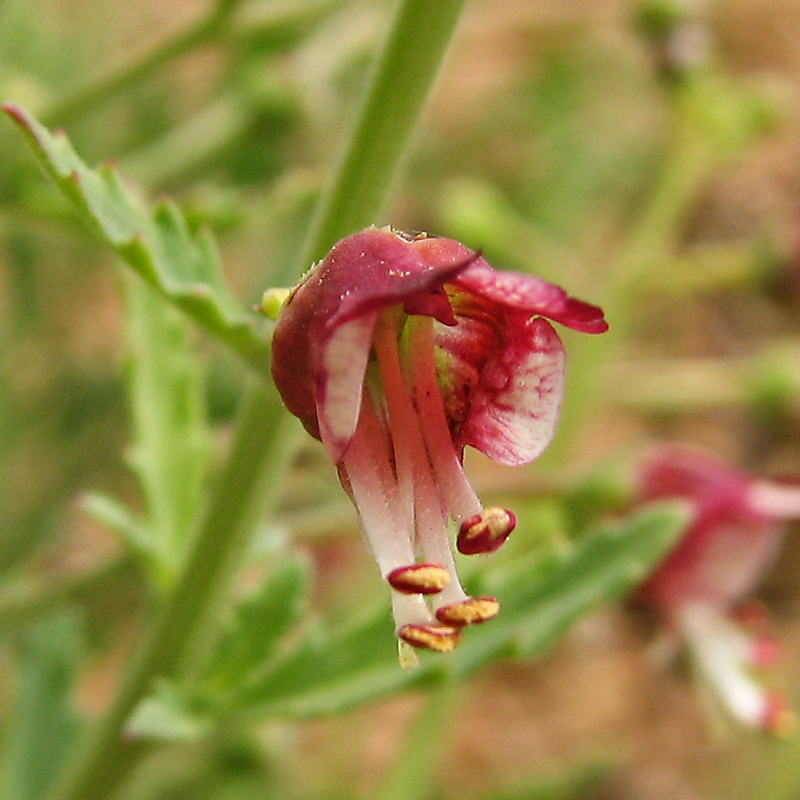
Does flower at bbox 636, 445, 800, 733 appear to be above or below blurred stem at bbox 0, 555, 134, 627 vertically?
below

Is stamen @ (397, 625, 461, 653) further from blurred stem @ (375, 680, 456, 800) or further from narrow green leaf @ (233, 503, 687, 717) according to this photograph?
blurred stem @ (375, 680, 456, 800)

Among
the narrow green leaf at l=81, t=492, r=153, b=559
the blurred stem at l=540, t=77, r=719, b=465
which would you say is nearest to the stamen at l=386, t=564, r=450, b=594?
the narrow green leaf at l=81, t=492, r=153, b=559

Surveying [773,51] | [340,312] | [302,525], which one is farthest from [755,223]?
[340,312]

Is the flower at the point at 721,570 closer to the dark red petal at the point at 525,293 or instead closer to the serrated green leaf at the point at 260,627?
the serrated green leaf at the point at 260,627

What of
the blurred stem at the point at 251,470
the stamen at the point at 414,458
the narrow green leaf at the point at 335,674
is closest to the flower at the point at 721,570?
the narrow green leaf at the point at 335,674

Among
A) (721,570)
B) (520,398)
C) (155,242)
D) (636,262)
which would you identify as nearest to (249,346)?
(155,242)

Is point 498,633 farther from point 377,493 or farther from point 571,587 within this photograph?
point 377,493
